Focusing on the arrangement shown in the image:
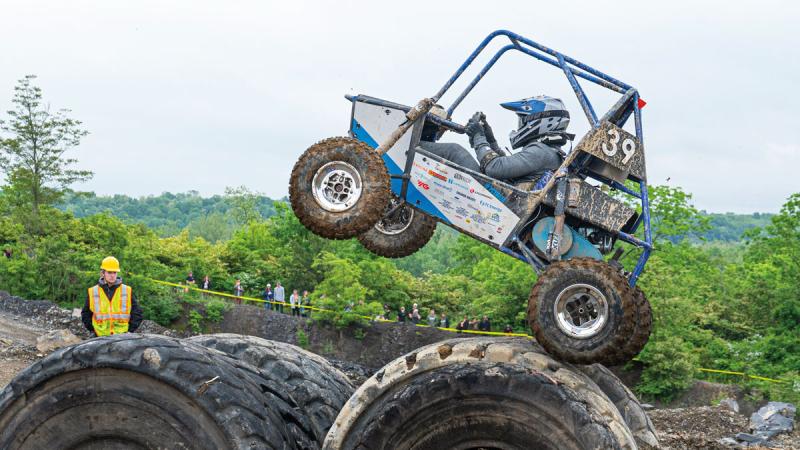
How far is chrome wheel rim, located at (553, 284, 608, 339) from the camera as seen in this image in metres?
5.48

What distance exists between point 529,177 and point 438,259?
73431mm

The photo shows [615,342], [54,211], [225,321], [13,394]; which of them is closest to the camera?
[13,394]

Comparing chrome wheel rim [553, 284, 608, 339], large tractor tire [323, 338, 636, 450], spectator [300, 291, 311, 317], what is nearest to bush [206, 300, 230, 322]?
spectator [300, 291, 311, 317]

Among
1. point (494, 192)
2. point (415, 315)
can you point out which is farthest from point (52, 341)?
point (494, 192)

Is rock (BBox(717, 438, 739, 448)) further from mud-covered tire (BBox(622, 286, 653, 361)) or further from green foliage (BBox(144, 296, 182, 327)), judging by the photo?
green foliage (BBox(144, 296, 182, 327))

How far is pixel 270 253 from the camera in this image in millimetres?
36594

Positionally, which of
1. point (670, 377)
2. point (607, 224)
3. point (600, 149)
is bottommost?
point (670, 377)

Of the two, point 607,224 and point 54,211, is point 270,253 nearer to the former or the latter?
point 54,211

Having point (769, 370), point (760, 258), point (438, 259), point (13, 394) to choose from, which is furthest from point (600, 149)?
point (438, 259)

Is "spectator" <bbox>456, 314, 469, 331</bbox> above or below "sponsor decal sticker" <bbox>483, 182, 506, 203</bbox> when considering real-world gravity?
below

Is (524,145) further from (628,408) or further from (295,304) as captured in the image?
(295,304)

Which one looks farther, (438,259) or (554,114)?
(438,259)

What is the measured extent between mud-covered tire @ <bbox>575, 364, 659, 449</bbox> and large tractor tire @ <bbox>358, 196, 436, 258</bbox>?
1948mm

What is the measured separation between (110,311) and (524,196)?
13.2 feet
